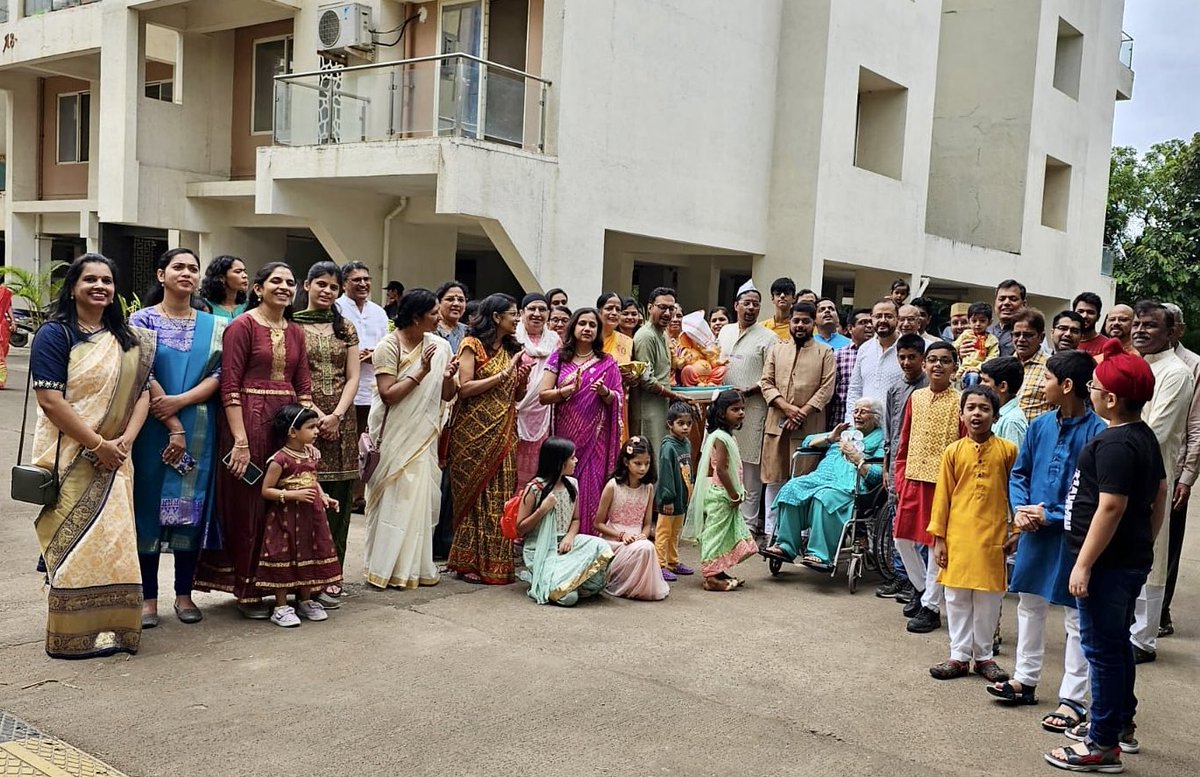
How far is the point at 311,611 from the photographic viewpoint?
18.1 feet

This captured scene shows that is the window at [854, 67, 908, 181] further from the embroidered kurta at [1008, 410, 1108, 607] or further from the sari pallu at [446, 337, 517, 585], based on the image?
the embroidered kurta at [1008, 410, 1108, 607]

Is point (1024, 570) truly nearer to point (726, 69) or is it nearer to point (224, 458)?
point (224, 458)

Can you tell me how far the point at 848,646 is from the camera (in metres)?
5.54

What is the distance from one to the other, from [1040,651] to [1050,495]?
741mm

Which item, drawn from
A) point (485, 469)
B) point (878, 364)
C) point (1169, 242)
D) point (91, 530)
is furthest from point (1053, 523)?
point (1169, 242)

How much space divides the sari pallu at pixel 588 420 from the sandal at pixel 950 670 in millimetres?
2477

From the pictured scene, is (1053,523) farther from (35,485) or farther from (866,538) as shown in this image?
(35,485)

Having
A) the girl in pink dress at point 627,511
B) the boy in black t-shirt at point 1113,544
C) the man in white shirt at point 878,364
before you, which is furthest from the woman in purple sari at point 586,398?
the boy in black t-shirt at point 1113,544

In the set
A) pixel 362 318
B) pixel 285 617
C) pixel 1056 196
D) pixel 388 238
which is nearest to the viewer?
pixel 285 617

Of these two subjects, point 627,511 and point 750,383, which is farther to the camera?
point 750,383

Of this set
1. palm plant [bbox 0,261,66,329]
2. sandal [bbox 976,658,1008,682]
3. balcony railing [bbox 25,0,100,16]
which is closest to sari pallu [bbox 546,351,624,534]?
sandal [bbox 976,658,1008,682]

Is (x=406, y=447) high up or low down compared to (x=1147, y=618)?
up

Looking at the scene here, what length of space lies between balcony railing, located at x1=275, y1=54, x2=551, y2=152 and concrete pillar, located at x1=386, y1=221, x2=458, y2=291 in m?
2.06

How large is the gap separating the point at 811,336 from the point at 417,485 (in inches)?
125
